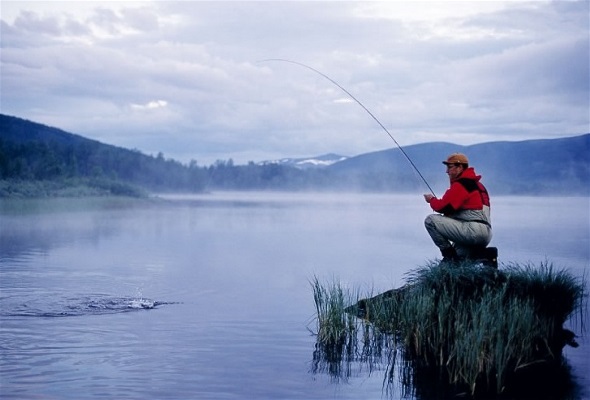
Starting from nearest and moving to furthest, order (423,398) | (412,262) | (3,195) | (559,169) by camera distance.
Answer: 1. (423,398)
2. (412,262)
3. (3,195)
4. (559,169)

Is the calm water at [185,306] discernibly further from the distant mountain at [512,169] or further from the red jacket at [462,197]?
the distant mountain at [512,169]

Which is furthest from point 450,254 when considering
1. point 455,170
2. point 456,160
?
point 456,160

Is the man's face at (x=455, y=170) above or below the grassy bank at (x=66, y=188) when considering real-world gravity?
above

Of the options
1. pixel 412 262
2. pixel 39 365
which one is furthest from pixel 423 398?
pixel 412 262

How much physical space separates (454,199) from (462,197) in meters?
0.10

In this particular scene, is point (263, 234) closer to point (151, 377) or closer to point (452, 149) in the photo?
point (151, 377)

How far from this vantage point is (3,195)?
143ft

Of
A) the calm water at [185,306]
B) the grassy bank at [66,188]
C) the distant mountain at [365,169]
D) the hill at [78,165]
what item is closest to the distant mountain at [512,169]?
the distant mountain at [365,169]

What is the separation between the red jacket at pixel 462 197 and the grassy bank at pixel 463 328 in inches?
27.6

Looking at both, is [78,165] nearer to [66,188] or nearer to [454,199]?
[66,188]

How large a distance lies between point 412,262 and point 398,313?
9.13 meters

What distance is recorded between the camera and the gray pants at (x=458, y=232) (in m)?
9.12

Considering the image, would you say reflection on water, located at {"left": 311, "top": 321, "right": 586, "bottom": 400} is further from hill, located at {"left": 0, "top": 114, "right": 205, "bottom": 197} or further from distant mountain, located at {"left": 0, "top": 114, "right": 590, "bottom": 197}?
distant mountain, located at {"left": 0, "top": 114, "right": 590, "bottom": 197}

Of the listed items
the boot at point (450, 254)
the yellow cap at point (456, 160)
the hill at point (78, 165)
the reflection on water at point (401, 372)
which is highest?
the hill at point (78, 165)
